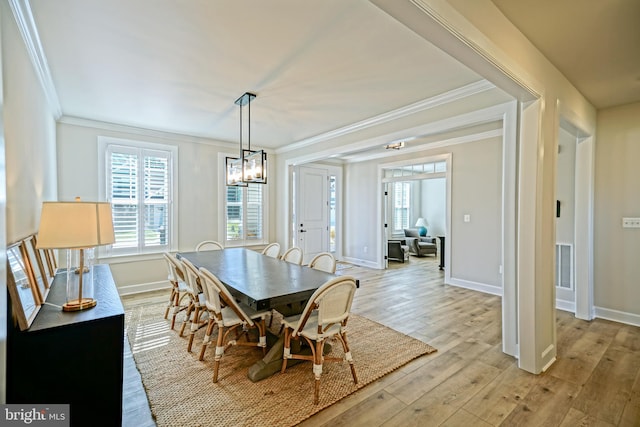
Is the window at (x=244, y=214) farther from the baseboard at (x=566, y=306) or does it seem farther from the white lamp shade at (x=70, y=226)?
the baseboard at (x=566, y=306)

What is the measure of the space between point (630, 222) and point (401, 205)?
20.2 feet

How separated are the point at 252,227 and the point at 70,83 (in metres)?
3.53

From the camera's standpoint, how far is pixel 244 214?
582 cm

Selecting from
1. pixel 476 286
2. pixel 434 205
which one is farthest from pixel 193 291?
pixel 434 205

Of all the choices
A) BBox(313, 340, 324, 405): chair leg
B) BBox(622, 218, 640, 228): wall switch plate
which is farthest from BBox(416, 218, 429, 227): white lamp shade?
BBox(313, 340, 324, 405): chair leg

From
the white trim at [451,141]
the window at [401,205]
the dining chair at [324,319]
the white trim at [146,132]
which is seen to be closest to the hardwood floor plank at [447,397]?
the dining chair at [324,319]

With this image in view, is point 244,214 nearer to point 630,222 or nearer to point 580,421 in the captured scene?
point 580,421

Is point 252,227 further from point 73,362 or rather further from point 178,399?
point 73,362

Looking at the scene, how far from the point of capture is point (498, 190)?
4.68 metres

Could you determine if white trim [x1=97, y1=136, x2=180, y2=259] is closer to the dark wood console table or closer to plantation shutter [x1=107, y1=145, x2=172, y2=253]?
plantation shutter [x1=107, y1=145, x2=172, y2=253]

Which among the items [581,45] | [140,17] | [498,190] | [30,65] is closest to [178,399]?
[140,17]

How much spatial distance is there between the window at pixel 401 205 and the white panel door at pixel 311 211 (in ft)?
9.91

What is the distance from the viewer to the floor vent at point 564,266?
3.96 metres

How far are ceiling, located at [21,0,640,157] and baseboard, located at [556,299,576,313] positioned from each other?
2495 mm
